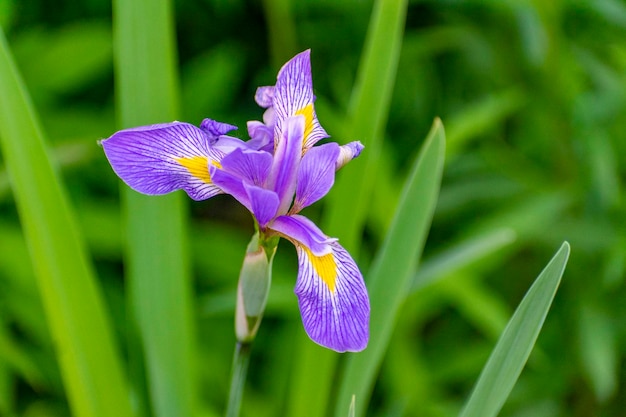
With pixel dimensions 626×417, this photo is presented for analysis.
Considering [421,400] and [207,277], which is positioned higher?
[207,277]

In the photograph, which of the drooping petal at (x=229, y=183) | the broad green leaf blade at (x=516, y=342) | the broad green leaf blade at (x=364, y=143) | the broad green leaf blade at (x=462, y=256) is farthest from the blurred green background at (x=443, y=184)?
the drooping petal at (x=229, y=183)

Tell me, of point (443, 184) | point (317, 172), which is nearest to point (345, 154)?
→ point (317, 172)

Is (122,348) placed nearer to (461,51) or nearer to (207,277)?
(207,277)

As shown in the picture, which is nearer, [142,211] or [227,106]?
[142,211]

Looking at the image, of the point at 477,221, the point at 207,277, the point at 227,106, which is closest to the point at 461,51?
the point at 477,221

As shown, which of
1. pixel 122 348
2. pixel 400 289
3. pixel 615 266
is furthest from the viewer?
pixel 122 348

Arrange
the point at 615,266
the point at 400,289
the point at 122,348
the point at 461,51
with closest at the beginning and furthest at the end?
the point at 400,289, the point at 615,266, the point at 122,348, the point at 461,51

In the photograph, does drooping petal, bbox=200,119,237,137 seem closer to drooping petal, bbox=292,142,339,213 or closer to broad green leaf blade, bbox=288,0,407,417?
drooping petal, bbox=292,142,339,213

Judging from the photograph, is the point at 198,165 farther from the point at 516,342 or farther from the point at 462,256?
the point at 462,256
